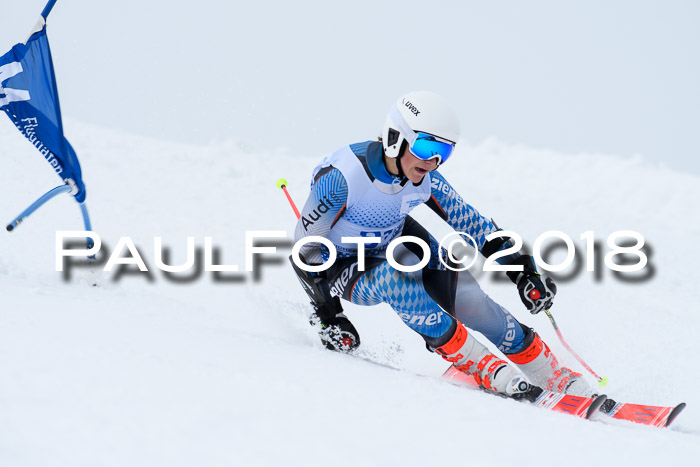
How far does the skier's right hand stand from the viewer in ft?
11.3

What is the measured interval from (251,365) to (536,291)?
5.54 ft

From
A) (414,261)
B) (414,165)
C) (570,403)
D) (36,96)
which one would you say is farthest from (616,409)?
(36,96)

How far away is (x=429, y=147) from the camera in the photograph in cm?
323

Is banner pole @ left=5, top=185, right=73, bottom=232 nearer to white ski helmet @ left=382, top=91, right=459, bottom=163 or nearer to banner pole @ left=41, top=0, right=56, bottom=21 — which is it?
banner pole @ left=41, top=0, right=56, bottom=21

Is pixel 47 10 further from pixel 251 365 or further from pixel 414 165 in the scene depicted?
pixel 251 365

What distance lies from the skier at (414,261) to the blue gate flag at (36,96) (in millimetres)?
1535

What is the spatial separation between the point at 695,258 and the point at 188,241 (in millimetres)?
6197

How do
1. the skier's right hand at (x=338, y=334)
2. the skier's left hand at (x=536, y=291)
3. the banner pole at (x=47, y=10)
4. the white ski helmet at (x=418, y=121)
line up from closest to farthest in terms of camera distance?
the white ski helmet at (x=418, y=121)
the skier's right hand at (x=338, y=334)
the skier's left hand at (x=536, y=291)
the banner pole at (x=47, y=10)

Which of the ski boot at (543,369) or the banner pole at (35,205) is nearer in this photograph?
the ski boot at (543,369)

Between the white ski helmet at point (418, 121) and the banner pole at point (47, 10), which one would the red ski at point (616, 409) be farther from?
the banner pole at point (47, 10)

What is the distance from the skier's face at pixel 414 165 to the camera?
3.29m

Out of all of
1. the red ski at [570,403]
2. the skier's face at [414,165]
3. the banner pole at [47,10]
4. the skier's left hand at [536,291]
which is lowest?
the red ski at [570,403]

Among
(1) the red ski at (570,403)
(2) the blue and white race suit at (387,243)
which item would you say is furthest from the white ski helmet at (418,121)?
(1) the red ski at (570,403)

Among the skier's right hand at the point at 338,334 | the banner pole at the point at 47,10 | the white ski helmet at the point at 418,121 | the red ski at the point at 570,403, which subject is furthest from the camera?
the banner pole at the point at 47,10
